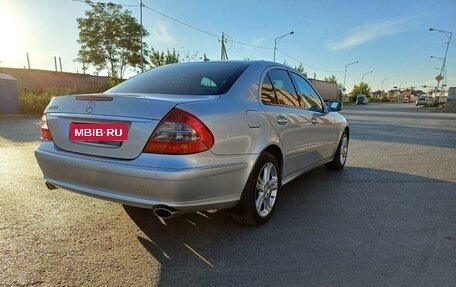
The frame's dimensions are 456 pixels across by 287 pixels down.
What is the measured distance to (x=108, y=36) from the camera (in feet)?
126

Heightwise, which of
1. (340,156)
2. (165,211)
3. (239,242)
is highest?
(165,211)

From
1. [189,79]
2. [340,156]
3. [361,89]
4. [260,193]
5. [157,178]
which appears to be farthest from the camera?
[361,89]

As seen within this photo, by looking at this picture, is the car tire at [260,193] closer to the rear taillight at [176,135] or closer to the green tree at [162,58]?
the rear taillight at [176,135]

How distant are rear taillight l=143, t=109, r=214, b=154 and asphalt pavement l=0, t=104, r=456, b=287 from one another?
2.86 feet

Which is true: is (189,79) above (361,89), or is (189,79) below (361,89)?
above

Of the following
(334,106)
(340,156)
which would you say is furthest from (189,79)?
(340,156)

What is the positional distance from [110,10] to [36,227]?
131 ft

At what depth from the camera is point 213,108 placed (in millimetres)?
2664

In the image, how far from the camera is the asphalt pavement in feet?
7.91

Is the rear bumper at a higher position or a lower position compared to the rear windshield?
lower

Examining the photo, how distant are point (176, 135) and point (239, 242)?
3.76ft

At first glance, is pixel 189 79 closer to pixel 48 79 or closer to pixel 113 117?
pixel 113 117

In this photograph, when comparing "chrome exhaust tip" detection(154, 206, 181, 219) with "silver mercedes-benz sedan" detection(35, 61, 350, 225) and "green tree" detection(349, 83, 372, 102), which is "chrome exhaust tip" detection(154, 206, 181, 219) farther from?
"green tree" detection(349, 83, 372, 102)

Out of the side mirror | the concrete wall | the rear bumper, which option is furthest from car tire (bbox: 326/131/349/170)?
the concrete wall
